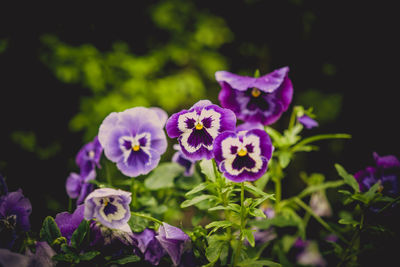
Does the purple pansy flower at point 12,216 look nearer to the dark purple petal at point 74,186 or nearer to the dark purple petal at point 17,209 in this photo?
the dark purple petal at point 17,209

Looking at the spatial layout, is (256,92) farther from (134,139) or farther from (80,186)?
(80,186)

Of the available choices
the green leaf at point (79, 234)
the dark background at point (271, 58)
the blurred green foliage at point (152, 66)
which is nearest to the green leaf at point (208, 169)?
the green leaf at point (79, 234)

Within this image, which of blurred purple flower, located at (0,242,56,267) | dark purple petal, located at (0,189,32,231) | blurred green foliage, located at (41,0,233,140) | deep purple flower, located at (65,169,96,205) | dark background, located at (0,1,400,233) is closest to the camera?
blurred purple flower, located at (0,242,56,267)

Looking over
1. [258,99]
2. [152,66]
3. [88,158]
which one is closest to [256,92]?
[258,99]

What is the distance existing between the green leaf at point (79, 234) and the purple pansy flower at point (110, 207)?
0.13ft

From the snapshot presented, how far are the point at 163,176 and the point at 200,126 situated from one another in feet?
1.09

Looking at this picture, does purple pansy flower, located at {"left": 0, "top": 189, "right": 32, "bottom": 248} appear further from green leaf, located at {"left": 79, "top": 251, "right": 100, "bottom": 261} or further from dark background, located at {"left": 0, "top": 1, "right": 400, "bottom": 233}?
dark background, located at {"left": 0, "top": 1, "right": 400, "bottom": 233}

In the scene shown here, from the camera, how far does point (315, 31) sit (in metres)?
2.28

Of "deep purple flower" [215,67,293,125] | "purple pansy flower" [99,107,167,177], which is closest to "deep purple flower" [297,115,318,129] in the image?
"deep purple flower" [215,67,293,125]

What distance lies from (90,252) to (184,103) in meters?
2.12

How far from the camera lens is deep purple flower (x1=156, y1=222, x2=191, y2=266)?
26.6 inches

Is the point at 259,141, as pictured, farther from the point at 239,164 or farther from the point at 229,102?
the point at 229,102

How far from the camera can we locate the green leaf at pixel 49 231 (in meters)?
0.63

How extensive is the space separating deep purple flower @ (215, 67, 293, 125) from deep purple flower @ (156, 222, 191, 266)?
355 millimetres
